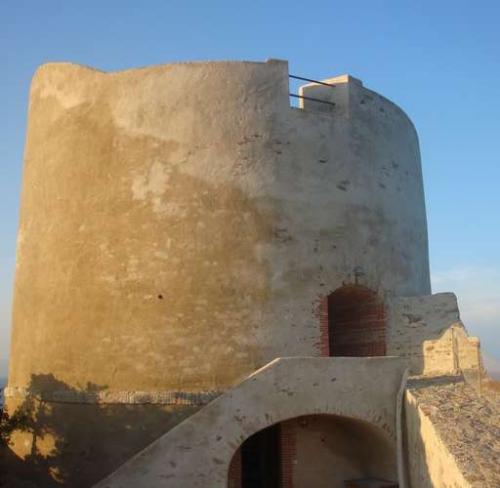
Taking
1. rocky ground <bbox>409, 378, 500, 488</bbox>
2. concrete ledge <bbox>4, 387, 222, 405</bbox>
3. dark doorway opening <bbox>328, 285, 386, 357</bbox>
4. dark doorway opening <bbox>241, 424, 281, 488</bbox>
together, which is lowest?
dark doorway opening <bbox>241, 424, 281, 488</bbox>

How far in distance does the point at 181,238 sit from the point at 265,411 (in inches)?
121

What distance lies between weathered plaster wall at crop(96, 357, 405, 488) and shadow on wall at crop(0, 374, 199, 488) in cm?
126

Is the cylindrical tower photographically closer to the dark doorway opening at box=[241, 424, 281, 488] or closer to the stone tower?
the stone tower

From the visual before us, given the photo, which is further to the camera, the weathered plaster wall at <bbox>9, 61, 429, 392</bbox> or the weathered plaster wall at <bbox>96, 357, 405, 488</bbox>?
the weathered plaster wall at <bbox>9, 61, 429, 392</bbox>

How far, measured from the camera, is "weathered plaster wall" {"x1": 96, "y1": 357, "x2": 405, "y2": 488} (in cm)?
813

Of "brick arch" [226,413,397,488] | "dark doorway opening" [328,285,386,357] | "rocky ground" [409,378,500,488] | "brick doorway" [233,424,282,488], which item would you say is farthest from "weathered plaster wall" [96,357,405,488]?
"dark doorway opening" [328,285,386,357]

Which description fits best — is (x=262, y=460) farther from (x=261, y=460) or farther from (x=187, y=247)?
(x=187, y=247)

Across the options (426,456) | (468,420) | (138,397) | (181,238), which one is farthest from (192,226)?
(468,420)

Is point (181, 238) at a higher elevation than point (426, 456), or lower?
higher

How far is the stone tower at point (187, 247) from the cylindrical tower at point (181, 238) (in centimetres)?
2

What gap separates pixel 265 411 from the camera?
28.5 feet

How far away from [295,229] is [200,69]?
312 cm

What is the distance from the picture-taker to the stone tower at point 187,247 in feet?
32.4

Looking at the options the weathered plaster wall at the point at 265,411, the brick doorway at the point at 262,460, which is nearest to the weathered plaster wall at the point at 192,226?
the weathered plaster wall at the point at 265,411
